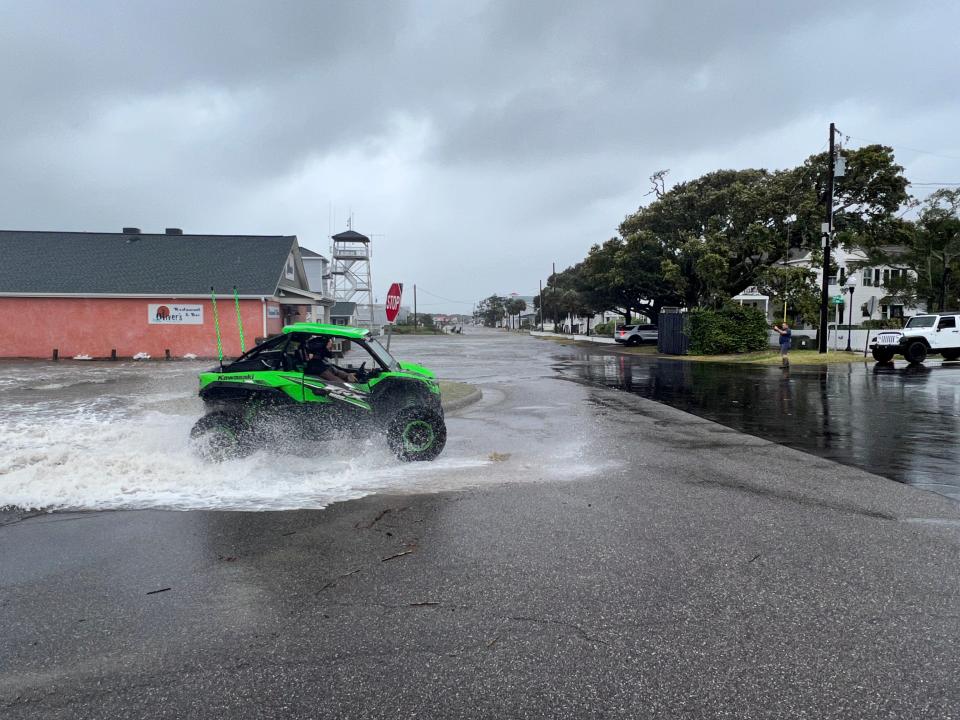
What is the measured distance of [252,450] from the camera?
7.62m

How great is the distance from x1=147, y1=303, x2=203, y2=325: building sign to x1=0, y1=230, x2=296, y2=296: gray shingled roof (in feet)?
2.17

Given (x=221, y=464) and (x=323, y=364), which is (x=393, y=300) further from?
(x=221, y=464)

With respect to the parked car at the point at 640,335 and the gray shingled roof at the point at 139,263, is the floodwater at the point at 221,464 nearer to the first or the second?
the gray shingled roof at the point at 139,263

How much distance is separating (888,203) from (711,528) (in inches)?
1237

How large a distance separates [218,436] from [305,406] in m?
1.09

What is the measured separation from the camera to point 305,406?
7539mm

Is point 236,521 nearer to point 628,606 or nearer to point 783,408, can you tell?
point 628,606

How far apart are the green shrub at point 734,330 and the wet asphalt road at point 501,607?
1047 inches

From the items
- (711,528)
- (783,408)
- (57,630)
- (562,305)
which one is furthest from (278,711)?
(562,305)

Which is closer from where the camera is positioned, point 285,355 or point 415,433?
point 415,433

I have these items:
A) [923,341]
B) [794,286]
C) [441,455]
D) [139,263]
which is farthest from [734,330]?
[139,263]

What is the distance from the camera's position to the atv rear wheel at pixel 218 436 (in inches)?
294

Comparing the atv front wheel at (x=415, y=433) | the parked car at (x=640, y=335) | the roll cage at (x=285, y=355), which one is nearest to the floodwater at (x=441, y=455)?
the atv front wheel at (x=415, y=433)

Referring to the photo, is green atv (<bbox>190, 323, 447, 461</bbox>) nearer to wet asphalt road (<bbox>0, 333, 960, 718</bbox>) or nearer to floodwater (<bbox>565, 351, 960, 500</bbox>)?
wet asphalt road (<bbox>0, 333, 960, 718</bbox>)
